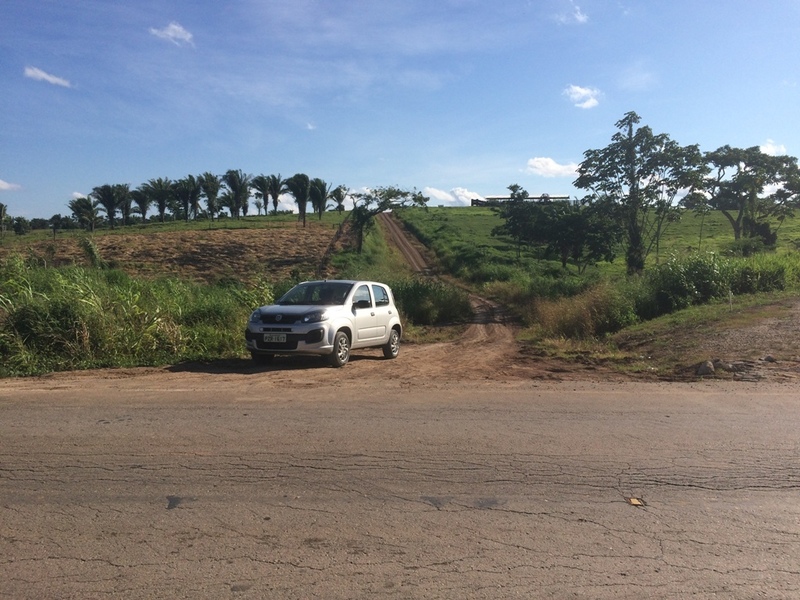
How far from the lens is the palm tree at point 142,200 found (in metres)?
80.5

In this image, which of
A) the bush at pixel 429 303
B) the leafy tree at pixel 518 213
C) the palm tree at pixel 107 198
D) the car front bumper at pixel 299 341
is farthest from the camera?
the palm tree at pixel 107 198

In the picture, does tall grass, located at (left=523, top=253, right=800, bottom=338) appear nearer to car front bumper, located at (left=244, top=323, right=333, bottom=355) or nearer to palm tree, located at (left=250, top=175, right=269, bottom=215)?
car front bumper, located at (left=244, top=323, right=333, bottom=355)

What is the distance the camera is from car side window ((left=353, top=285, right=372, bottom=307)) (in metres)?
12.6

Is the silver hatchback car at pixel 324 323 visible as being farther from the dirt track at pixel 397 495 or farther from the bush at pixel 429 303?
the bush at pixel 429 303

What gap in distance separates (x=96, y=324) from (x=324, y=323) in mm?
4606

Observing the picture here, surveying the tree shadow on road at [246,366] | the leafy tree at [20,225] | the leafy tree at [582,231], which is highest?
the leafy tree at [20,225]

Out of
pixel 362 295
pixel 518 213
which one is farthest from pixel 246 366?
pixel 518 213

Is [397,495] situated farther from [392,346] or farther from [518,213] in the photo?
[518,213]

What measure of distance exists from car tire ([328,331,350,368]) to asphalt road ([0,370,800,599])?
3.44 metres

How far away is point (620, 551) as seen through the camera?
3.90 m

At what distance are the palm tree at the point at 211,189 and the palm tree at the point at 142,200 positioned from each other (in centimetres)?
783

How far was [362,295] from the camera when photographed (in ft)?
42.1

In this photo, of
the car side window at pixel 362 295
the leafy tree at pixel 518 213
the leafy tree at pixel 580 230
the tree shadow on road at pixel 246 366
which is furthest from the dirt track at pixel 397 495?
the leafy tree at pixel 518 213

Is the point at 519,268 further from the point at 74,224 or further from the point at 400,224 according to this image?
the point at 74,224
